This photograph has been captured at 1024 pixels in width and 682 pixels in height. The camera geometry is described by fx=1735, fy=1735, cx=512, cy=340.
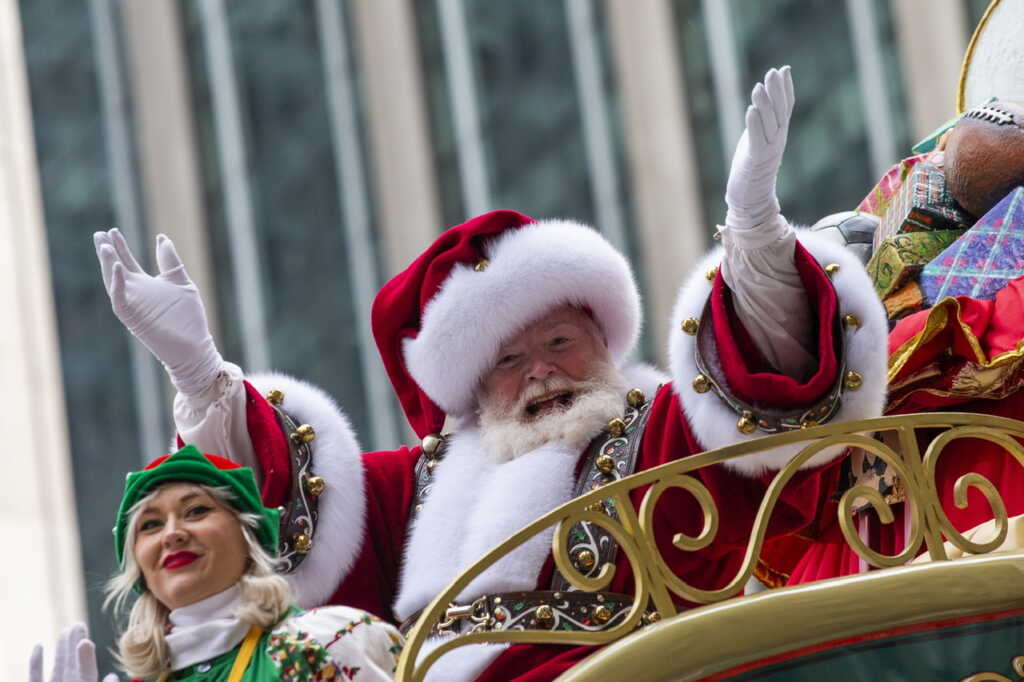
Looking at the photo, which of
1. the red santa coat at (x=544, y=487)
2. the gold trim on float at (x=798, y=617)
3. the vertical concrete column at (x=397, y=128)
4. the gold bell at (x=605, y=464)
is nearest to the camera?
the gold trim on float at (x=798, y=617)

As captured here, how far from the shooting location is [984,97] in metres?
4.57

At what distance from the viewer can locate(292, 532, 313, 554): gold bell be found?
11.4 feet

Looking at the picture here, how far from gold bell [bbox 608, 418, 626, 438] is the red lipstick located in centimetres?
90

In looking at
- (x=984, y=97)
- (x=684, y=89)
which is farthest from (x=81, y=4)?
(x=984, y=97)

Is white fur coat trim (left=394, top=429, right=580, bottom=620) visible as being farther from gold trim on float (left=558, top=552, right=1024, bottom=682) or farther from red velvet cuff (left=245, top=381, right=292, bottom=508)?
gold trim on float (left=558, top=552, right=1024, bottom=682)

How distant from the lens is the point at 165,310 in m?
Answer: 3.48

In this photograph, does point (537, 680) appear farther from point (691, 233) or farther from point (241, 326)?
point (241, 326)

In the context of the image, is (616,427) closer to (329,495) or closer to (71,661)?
(329,495)

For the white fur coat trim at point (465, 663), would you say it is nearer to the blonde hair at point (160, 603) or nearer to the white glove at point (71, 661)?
the blonde hair at point (160, 603)

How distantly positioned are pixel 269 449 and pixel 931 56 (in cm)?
683

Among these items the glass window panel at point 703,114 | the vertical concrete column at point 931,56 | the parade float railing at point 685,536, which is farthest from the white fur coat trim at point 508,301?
the glass window panel at point 703,114

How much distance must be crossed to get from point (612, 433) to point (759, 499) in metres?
0.35

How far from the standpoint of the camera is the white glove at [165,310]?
3.46 m

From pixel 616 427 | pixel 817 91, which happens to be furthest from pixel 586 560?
pixel 817 91
